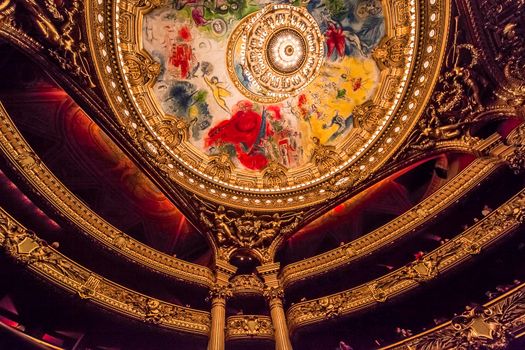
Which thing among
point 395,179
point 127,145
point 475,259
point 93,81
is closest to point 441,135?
point 395,179

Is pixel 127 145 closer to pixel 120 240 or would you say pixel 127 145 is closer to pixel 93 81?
pixel 93 81

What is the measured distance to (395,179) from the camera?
12.0 m

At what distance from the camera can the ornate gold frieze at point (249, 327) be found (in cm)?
903

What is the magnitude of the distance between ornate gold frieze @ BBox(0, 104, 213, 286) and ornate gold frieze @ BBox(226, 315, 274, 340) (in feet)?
3.71

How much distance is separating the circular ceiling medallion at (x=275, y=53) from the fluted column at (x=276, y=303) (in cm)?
619

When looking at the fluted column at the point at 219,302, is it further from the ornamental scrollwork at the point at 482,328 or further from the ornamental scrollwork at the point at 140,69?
the ornamental scrollwork at the point at 140,69

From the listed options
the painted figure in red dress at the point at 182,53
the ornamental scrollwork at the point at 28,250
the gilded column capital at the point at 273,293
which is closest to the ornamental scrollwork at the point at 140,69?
the painted figure in red dress at the point at 182,53

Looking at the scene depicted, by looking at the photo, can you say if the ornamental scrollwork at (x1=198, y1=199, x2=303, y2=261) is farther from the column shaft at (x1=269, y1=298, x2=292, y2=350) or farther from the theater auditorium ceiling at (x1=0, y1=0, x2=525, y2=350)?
the column shaft at (x1=269, y1=298, x2=292, y2=350)

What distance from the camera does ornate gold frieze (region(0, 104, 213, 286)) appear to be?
7.85m

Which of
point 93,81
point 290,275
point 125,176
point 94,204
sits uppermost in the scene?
point 93,81

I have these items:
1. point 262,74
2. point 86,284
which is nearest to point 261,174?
point 262,74

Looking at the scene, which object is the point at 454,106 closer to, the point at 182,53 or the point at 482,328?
the point at 482,328

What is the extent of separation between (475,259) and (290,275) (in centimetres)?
428

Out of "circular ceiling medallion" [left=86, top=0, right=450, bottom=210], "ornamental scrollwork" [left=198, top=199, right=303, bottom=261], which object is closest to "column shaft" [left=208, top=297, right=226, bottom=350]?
"ornamental scrollwork" [left=198, top=199, right=303, bottom=261]
